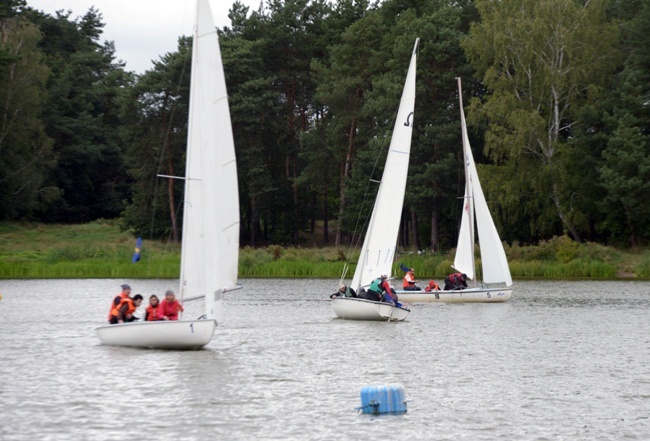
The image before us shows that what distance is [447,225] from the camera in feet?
263

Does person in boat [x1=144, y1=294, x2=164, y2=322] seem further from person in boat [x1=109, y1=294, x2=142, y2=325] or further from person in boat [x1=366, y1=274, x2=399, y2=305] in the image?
person in boat [x1=366, y1=274, x2=399, y2=305]

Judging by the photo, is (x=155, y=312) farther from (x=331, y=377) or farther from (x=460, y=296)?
(x=460, y=296)

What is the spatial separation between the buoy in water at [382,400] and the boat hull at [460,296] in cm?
2382

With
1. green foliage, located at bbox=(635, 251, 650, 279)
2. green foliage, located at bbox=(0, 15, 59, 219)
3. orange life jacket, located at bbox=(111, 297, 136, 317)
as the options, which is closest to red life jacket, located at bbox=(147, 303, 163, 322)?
orange life jacket, located at bbox=(111, 297, 136, 317)

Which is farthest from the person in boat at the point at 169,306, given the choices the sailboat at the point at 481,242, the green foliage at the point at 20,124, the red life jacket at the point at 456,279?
the green foliage at the point at 20,124

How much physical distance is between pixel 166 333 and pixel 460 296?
19.7 meters

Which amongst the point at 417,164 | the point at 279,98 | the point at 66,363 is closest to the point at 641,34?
the point at 417,164

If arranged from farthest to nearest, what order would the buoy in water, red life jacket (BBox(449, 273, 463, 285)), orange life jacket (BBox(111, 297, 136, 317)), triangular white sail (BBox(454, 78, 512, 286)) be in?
1. triangular white sail (BBox(454, 78, 512, 286))
2. red life jacket (BBox(449, 273, 463, 285))
3. orange life jacket (BBox(111, 297, 136, 317))
4. the buoy in water

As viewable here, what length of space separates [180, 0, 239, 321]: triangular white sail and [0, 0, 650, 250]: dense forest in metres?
27.9

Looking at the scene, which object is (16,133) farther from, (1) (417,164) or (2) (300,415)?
(2) (300,415)

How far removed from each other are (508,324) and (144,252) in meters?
32.9

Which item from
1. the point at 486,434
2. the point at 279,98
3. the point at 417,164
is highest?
the point at 279,98

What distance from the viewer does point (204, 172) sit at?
25547 mm

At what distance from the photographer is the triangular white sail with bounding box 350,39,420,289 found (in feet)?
119
